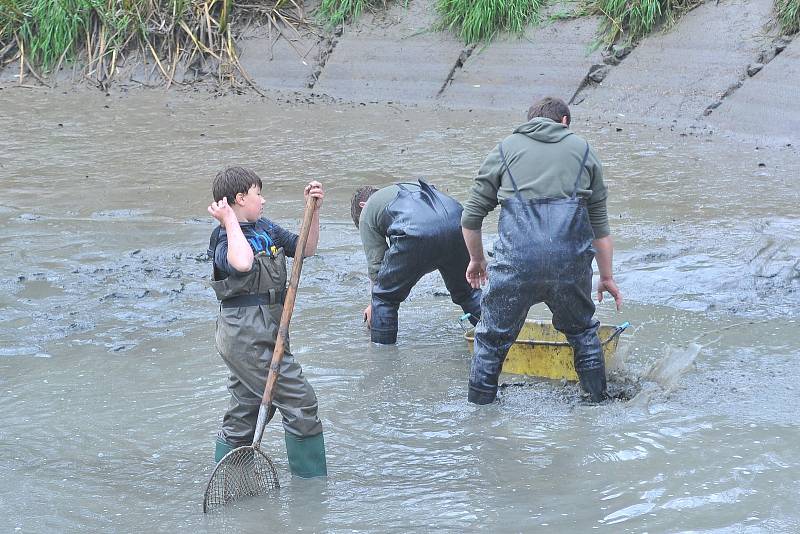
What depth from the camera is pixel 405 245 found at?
5676 millimetres

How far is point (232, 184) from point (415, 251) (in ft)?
5.79

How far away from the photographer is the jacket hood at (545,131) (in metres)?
4.64

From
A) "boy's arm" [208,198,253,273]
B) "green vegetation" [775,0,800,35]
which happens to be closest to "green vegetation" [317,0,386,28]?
"green vegetation" [775,0,800,35]

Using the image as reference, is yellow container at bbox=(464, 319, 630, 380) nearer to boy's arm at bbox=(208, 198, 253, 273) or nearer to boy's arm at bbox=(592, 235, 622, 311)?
boy's arm at bbox=(592, 235, 622, 311)

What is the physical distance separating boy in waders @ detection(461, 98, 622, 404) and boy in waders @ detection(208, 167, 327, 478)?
90cm

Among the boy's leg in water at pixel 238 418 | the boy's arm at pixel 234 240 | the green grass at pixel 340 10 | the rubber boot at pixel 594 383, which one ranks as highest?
the boy's arm at pixel 234 240

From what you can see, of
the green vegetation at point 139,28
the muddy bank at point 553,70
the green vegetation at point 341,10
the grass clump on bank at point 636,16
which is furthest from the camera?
the green vegetation at point 139,28

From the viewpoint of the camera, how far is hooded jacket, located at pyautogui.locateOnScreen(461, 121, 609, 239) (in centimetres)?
460

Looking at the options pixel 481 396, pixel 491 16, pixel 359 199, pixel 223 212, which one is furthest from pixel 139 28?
pixel 223 212

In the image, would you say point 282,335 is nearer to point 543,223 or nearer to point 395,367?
point 543,223

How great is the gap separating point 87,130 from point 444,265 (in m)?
6.72

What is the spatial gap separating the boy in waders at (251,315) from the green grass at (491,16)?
8173mm

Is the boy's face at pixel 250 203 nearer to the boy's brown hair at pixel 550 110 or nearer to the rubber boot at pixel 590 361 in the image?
the boy's brown hair at pixel 550 110

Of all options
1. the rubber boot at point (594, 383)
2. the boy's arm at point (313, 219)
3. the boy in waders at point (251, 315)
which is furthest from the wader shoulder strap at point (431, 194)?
the boy in waders at point (251, 315)
